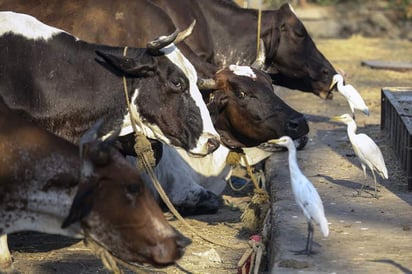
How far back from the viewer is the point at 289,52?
1068 cm

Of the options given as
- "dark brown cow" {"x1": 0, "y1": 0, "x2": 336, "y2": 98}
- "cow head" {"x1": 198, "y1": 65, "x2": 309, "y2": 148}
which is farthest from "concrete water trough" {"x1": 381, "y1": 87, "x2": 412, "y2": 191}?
"cow head" {"x1": 198, "y1": 65, "x2": 309, "y2": 148}

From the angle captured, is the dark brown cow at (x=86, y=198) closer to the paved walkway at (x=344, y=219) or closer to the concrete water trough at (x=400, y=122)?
the paved walkway at (x=344, y=219)

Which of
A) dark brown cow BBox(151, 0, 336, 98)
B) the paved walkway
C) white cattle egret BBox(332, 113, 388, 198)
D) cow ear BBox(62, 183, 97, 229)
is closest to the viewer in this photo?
cow ear BBox(62, 183, 97, 229)

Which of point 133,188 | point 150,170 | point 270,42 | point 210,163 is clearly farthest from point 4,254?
point 270,42

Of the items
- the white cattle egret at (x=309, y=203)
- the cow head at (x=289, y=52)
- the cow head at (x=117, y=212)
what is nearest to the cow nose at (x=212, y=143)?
the white cattle egret at (x=309, y=203)

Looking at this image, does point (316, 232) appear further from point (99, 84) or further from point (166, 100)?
point (99, 84)

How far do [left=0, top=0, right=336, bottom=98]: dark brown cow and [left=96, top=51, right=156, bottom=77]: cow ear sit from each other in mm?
1441

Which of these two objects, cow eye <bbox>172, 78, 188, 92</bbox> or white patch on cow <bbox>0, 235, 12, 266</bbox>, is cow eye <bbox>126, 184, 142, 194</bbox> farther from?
cow eye <bbox>172, 78, 188, 92</bbox>

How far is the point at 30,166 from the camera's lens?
5.57 meters

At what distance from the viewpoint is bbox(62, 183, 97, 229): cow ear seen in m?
5.31

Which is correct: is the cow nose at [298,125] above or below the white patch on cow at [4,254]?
above

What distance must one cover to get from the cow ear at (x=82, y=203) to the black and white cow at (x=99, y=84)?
185 cm

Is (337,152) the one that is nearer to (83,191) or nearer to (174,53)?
(174,53)

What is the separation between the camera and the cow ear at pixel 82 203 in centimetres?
531
